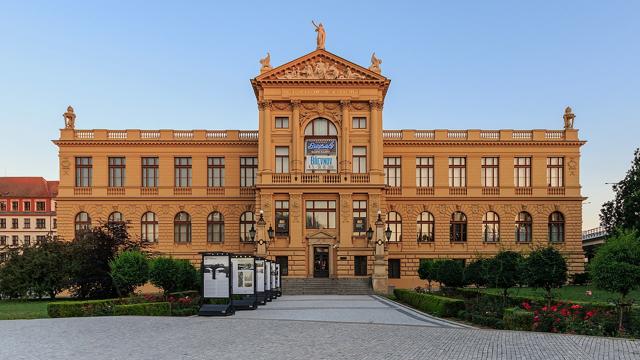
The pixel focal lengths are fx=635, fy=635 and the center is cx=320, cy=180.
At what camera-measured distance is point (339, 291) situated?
54500 millimetres

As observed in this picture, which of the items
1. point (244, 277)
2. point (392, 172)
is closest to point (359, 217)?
point (392, 172)

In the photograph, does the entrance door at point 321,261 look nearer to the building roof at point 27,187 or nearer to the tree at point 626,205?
the tree at point 626,205

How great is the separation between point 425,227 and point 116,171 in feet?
108

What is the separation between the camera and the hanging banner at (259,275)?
3655cm

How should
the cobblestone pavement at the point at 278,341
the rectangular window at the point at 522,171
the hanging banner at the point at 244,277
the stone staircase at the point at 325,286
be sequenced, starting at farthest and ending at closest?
the rectangular window at the point at 522,171
the stone staircase at the point at 325,286
the hanging banner at the point at 244,277
the cobblestone pavement at the point at 278,341

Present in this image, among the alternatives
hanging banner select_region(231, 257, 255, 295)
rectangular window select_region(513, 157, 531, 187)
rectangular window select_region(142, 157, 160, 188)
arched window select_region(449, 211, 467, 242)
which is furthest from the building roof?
hanging banner select_region(231, 257, 255, 295)

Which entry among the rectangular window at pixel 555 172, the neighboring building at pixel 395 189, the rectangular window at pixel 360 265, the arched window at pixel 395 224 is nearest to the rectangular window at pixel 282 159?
the neighboring building at pixel 395 189

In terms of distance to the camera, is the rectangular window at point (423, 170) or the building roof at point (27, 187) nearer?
the rectangular window at point (423, 170)

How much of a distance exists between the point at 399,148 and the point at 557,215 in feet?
59.0

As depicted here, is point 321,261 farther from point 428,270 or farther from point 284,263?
point 428,270

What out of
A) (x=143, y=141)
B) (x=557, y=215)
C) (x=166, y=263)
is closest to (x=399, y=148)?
(x=557, y=215)

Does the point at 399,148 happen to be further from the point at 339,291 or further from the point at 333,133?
the point at 339,291

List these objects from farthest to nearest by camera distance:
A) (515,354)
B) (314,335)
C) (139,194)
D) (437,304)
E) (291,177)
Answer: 1. (139,194)
2. (291,177)
3. (437,304)
4. (314,335)
5. (515,354)

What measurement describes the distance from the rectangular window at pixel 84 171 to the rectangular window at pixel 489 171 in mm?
40963
